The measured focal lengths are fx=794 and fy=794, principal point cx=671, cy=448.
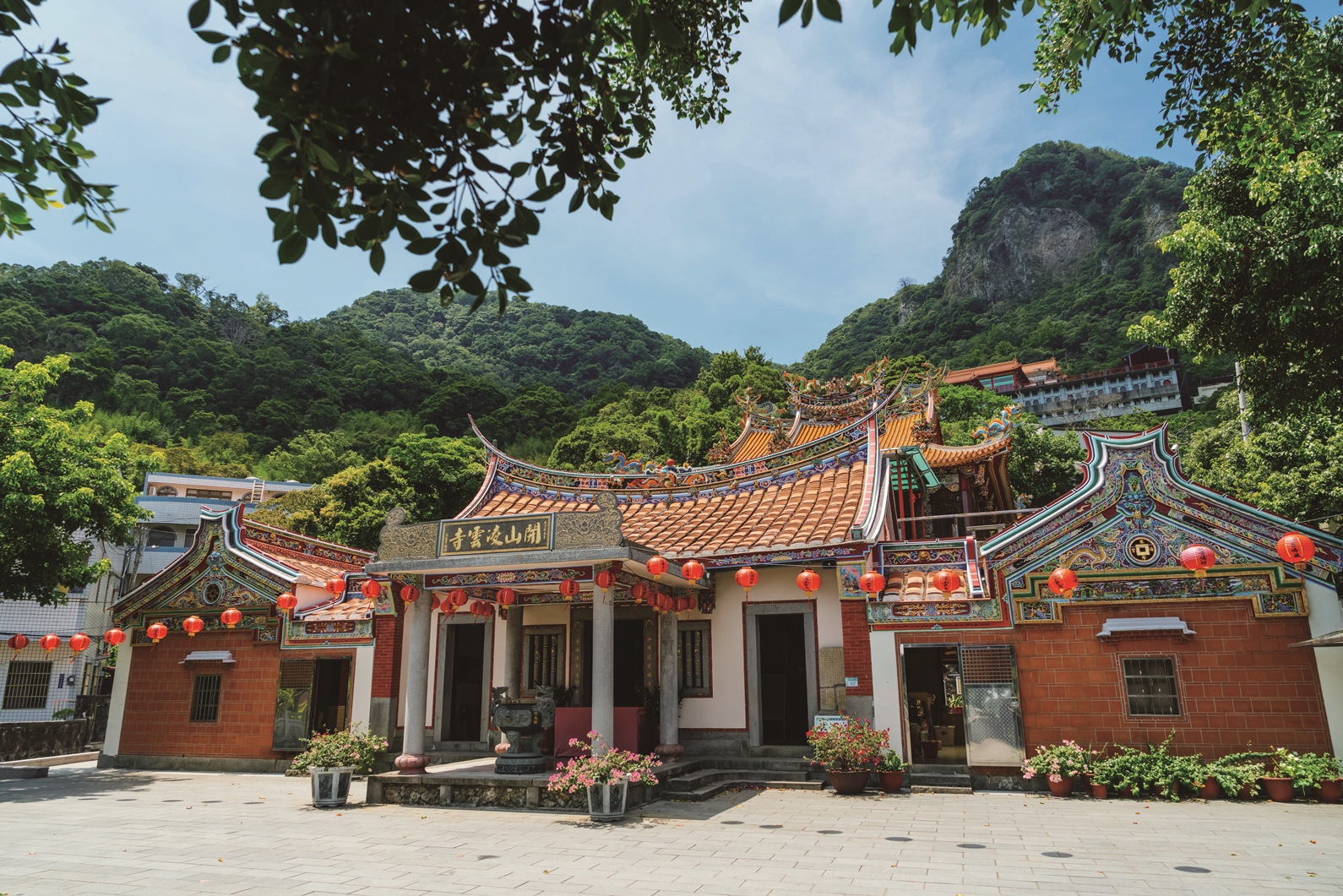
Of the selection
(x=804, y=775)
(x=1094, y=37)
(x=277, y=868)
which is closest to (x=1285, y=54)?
(x=1094, y=37)

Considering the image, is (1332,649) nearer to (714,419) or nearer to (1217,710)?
(1217,710)

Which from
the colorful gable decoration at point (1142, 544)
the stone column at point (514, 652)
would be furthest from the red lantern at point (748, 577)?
the stone column at point (514, 652)

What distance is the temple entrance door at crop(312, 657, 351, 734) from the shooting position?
13.1 meters

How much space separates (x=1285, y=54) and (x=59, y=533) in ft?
50.8

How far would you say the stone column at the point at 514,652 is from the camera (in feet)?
38.6

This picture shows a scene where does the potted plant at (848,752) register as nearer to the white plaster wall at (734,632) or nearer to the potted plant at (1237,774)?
the white plaster wall at (734,632)

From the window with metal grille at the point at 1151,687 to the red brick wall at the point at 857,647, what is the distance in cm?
301

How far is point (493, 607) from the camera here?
1179 cm

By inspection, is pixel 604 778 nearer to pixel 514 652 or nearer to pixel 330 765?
pixel 330 765

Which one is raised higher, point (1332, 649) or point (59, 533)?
point (59, 533)

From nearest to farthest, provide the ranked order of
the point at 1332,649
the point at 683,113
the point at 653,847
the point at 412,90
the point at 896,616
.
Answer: the point at 412,90 < the point at 653,847 < the point at 683,113 < the point at 1332,649 < the point at 896,616

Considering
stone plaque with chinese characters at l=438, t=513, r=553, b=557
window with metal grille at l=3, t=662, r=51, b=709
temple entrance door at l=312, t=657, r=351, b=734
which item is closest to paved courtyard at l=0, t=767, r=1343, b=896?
stone plaque with chinese characters at l=438, t=513, r=553, b=557

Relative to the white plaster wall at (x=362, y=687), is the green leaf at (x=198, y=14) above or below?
above

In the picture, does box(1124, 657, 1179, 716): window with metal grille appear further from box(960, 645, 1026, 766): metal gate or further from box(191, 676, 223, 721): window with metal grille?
box(191, 676, 223, 721): window with metal grille
